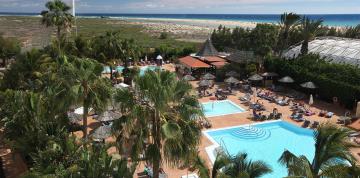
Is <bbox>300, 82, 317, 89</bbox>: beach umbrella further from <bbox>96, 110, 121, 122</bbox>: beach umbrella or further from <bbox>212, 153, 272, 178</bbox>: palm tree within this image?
<bbox>212, 153, 272, 178</bbox>: palm tree

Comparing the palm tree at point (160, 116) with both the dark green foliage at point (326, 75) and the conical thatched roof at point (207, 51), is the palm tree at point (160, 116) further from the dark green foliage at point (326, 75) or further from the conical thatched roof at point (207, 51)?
the conical thatched roof at point (207, 51)

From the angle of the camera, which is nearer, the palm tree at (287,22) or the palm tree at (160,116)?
the palm tree at (160,116)

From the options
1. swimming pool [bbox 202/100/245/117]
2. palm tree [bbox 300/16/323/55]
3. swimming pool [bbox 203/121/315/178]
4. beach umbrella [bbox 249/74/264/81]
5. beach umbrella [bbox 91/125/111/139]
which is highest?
palm tree [bbox 300/16/323/55]

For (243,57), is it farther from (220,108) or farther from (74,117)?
(74,117)

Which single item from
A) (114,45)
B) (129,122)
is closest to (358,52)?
(114,45)

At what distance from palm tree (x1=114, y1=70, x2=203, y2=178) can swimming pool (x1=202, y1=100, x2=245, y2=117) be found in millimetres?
16458

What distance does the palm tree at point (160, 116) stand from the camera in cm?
977

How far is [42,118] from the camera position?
14.6 metres

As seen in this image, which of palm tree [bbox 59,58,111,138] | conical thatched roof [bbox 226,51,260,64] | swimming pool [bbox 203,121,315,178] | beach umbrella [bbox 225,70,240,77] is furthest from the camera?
conical thatched roof [bbox 226,51,260,64]

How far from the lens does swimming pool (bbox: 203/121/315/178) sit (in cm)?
2042

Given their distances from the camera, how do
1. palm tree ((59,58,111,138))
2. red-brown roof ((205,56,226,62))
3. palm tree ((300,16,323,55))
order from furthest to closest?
red-brown roof ((205,56,226,62))
palm tree ((300,16,323,55))
palm tree ((59,58,111,138))

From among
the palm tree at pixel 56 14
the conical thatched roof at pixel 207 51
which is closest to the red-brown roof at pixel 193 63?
the conical thatched roof at pixel 207 51

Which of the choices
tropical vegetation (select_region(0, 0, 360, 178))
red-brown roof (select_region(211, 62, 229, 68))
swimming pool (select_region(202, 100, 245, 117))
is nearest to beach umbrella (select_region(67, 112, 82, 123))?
tropical vegetation (select_region(0, 0, 360, 178))

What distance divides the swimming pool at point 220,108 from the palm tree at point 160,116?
1646cm
